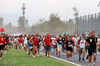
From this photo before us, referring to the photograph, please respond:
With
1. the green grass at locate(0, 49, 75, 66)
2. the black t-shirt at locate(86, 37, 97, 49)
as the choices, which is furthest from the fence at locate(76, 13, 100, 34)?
the black t-shirt at locate(86, 37, 97, 49)

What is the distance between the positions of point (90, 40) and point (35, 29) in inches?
3378

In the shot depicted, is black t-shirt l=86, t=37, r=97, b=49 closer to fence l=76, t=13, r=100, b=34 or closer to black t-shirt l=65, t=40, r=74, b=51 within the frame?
black t-shirt l=65, t=40, r=74, b=51

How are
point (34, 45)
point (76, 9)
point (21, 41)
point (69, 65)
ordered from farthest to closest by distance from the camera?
point (76, 9)
point (21, 41)
point (34, 45)
point (69, 65)

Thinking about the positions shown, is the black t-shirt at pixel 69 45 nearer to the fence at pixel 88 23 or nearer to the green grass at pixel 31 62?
the green grass at pixel 31 62

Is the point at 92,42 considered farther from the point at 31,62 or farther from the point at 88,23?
the point at 88,23

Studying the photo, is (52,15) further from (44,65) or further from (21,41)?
(44,65)

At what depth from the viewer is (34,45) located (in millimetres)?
21938

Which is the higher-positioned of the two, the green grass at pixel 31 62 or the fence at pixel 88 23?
the fence at pixel 88 23

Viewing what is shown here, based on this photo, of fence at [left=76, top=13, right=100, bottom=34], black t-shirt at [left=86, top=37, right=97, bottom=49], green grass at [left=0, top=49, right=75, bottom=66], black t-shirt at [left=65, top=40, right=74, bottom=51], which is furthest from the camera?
fence at [left=76, top=13, right=100, bottom=34]

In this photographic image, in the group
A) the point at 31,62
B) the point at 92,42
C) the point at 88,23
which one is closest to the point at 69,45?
the point at 31,62

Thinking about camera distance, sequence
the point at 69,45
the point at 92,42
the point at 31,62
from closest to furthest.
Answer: the point at 92,42 → the point at 31,62 → the point at 69,45

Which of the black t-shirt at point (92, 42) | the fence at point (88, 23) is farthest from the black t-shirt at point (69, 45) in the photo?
the fence at point (88, 23)

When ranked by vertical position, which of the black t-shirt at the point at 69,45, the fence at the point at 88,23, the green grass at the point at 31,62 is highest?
the fence at the point at 88,23

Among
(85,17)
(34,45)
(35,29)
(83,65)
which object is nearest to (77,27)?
(85,17)
